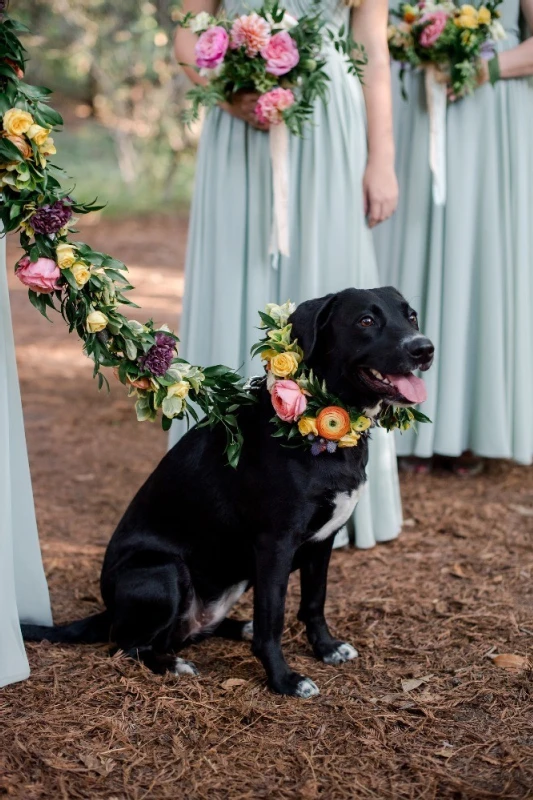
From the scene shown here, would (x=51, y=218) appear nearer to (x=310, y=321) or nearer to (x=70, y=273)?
(x=70, y=273)

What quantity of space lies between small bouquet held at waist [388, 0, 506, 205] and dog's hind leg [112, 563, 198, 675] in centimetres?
274

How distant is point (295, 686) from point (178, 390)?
106cm

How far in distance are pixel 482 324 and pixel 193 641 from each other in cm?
272

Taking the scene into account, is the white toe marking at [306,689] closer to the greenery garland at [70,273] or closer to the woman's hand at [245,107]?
the greenery garland at [70,273]

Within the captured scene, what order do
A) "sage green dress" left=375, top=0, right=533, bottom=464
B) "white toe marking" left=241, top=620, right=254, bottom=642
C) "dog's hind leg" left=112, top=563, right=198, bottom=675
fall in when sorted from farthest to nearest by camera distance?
"sage green dress" left=375, top=0, right=533, bottom=464 → "white toe marking" left=241, top=620, right=254, bottom=642 → "dog's hind leg" left=112, top=563, right=198, bottom=675

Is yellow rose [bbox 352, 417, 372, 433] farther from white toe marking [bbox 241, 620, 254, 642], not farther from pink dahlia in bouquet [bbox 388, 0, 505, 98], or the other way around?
pink dahlia in bouquet [bbox 388, 0, 505, 98]

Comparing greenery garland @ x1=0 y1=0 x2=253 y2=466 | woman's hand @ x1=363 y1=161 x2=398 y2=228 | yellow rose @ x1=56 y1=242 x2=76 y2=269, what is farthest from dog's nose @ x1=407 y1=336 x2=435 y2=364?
woman's hand @ x1=363 y1=161 x2=398 y2=228

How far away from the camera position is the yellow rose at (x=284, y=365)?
10.2 feet

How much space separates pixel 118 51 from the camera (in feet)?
45.9

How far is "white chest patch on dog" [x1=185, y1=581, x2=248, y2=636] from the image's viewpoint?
136 inches

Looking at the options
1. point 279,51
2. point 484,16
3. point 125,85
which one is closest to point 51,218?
point 279,51

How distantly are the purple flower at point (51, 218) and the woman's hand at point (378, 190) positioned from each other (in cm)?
177

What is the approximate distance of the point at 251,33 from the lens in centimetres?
377

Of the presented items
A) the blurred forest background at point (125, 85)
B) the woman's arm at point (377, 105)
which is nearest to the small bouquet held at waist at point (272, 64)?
the woman's arm at point (377, 105)
